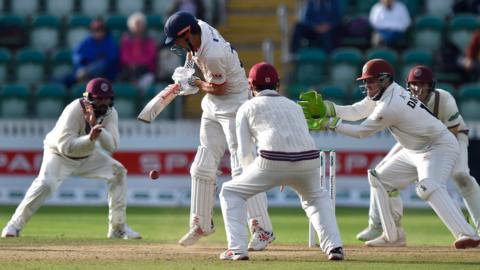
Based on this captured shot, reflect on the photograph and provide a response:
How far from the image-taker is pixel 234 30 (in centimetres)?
2181

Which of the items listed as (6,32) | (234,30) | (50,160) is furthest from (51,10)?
(50,160)

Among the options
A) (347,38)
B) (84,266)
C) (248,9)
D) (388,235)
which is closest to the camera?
(84,266)

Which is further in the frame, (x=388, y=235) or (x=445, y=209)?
(x=388, y=235)

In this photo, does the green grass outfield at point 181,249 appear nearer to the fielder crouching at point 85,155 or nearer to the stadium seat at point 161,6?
the fielder crouching at point 85,155

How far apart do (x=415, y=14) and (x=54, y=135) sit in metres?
10.2

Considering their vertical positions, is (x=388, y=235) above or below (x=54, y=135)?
below

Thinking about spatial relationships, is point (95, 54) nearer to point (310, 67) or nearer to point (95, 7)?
point (95, 7)

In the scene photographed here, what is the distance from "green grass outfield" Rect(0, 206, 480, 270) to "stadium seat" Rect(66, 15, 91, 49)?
5.97 metres

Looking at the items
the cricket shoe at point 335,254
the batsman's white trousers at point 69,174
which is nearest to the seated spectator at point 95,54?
the batsman's white trousers at point 69,174

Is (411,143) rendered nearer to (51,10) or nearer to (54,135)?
(54,135)

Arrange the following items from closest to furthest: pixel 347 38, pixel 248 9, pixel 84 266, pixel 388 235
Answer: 1. pixel 84 266
2. pixel 388 235
3. pixel 347 38
4. pixel 248 9

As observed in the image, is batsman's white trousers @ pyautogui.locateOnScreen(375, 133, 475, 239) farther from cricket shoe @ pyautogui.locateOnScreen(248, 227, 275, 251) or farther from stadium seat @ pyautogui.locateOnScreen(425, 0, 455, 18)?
stadium seat @ pyautogui.locateOnScreen(425, 0, 455, 18)

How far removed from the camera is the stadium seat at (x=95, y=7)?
2219cm

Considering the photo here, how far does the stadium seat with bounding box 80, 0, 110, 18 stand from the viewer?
2219 centimetres
